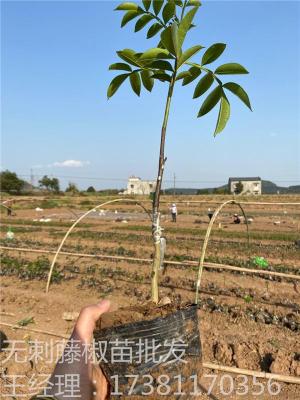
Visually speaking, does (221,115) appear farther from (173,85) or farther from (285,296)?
(285,296)

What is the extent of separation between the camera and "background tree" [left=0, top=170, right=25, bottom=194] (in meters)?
50.2

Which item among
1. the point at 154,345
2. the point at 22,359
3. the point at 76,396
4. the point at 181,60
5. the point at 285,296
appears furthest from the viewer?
the point at 285,296

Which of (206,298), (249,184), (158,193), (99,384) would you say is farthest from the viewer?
(249,184)

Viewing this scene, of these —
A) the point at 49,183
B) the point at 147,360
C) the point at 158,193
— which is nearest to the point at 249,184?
the point at 49,183

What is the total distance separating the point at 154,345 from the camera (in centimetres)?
154

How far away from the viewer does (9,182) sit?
50625mm

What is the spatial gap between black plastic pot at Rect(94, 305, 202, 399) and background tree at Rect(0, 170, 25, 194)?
51.4 m

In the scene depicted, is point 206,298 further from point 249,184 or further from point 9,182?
point 249,184

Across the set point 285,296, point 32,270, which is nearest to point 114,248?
point 32,270

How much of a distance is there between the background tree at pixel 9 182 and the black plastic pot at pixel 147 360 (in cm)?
5142

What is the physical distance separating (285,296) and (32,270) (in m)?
5.02

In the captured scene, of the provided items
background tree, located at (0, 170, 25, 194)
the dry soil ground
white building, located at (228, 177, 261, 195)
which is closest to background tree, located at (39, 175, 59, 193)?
background tree, located at (0, 170, 25, 194)

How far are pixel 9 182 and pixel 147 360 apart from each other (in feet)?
171

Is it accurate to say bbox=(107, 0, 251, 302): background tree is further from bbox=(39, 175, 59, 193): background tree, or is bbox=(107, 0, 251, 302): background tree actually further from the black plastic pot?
bbox=(39, 175, 59, 193): background tree
